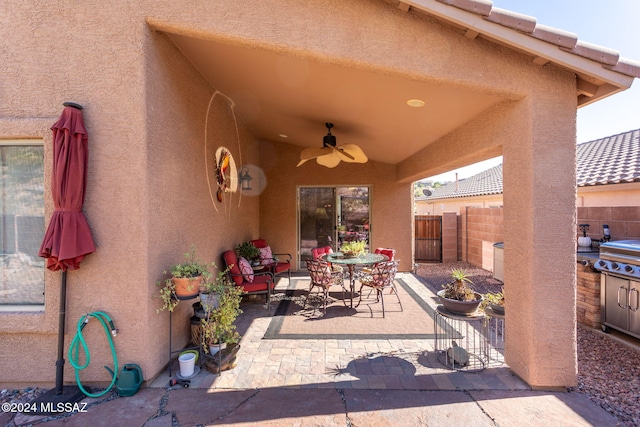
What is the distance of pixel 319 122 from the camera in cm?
537

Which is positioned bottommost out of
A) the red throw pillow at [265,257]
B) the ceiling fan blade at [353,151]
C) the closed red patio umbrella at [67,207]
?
the red throw pillow at [265,257]

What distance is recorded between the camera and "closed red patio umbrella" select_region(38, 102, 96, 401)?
100 inches

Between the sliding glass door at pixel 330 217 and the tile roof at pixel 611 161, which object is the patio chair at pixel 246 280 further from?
the tile roof at pixel 611 161

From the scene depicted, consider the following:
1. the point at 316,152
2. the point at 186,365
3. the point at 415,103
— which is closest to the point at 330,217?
the point at 316,152

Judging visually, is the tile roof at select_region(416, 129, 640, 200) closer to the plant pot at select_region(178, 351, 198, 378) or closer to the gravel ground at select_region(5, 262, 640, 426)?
the gravel ground at select_region(5, 262, 640, 426)

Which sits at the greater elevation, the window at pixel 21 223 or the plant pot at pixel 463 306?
the window at pixel 21 223

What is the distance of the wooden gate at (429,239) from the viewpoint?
9.57 m

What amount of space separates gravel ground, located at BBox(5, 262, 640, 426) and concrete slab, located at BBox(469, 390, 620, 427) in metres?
0.14

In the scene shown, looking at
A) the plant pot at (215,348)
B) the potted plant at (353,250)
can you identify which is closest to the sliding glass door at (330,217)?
the potted plant at (353,250)

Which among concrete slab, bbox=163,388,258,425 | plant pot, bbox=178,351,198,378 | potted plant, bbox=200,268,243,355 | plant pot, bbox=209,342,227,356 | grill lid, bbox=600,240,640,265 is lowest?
concrete slab, bbox=163,388,258,425

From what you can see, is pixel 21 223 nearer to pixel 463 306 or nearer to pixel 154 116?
pixel 154 116

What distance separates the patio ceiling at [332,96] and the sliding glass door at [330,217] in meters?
2.25

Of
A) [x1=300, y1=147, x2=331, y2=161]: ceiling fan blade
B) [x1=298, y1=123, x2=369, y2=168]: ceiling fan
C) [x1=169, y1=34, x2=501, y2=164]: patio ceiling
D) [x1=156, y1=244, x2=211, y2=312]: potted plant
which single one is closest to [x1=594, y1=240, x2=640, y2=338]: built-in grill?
[x1=169, y1=34, x2=501, y2=164]: patio ceiling

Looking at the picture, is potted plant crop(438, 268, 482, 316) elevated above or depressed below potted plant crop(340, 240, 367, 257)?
below
